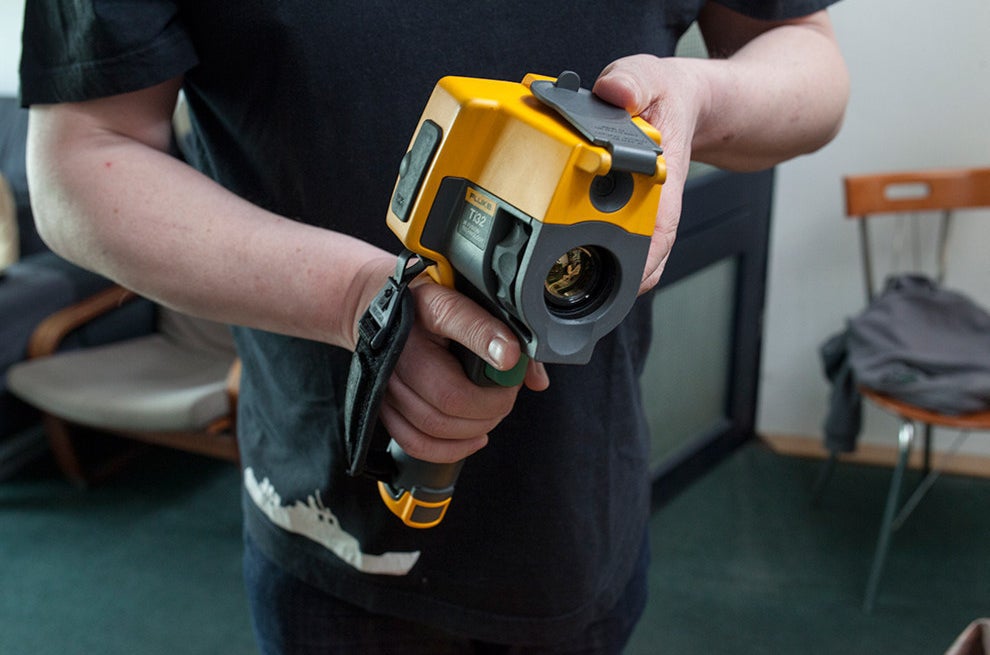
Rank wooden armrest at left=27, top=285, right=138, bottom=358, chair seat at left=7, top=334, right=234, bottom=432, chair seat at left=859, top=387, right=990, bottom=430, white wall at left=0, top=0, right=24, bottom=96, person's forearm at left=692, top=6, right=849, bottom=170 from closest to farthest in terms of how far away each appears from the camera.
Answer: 1. person's forearm at left=692, top=6, right=849, bottom=170
2. chair seat at left=859, top=387, right=990, bottom=430
3. chair seat at left=7, top=334, right=234, bottom=432
4. wooden armrest at left=27, top=285, right=138, bottom=358
5. white wall at left=0, top=0, right=24, bottom=96

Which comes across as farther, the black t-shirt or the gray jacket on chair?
the gray jacket on chair

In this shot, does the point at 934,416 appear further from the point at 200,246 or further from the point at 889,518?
the point at 200,246

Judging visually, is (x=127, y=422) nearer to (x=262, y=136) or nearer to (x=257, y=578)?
(x=257, y=578)

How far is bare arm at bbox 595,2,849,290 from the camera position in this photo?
1.64 ft

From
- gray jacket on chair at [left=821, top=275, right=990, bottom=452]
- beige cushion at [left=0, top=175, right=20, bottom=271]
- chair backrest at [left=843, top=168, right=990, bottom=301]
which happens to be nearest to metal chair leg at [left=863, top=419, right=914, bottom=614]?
gray jacket on chair at [left=821, top=275, right=990, bottom=452]

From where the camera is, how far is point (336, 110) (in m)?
0.60

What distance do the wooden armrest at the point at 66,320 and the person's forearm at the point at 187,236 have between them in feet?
6.43

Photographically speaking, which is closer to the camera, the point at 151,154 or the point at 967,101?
the point at 151,154

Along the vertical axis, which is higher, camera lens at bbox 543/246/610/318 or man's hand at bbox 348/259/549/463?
camera lens at bbox 543/246/610/318

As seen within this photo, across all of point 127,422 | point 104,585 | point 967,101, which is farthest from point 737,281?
point 104,585

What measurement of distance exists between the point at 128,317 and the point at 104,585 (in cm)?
89

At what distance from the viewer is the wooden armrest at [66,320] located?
2467 millimetres

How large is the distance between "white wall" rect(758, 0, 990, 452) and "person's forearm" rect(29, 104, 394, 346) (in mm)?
1947

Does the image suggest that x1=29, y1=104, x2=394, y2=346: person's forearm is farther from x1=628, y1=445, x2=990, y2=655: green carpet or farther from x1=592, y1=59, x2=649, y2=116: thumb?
x1=628, y1=445, x2=990, y2=655: green carpet
